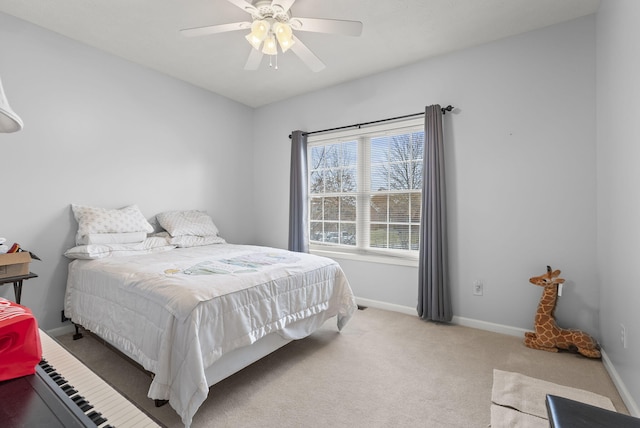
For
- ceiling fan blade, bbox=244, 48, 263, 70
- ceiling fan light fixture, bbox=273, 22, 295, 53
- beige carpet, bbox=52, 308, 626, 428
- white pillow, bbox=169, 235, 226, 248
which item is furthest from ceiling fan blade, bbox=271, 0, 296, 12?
beige carpet, bbox=52, 308, 626, 428

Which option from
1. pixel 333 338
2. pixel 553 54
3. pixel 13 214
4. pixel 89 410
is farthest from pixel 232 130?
pixel 89 410

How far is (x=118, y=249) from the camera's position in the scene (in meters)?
2.72

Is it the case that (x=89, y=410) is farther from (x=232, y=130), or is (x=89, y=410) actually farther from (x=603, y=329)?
(x=232, y=130)

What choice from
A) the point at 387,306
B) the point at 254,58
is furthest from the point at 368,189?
the point at 254,58

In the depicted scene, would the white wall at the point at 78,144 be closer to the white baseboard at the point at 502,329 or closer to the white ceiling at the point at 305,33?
the white ceiling at the point at 305,33

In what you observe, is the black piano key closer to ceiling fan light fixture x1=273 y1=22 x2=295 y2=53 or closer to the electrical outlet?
ceiling fan light fixture x1=273 y1=22 x2=295 y2=53

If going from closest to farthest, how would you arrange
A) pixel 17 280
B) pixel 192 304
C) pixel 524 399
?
pixel 192 304
pixel 524 399
pixel 17 280

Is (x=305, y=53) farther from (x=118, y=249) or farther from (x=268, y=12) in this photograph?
(x=118, y=249)

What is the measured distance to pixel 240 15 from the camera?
2416 millimetres

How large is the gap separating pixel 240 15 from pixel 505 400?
323 cm

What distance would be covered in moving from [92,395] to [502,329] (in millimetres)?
3081

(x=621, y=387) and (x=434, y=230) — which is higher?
(x=434, y=230)

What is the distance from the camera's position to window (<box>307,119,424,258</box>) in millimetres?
3330

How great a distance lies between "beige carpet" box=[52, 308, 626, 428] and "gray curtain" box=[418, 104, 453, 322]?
282 millimetres
